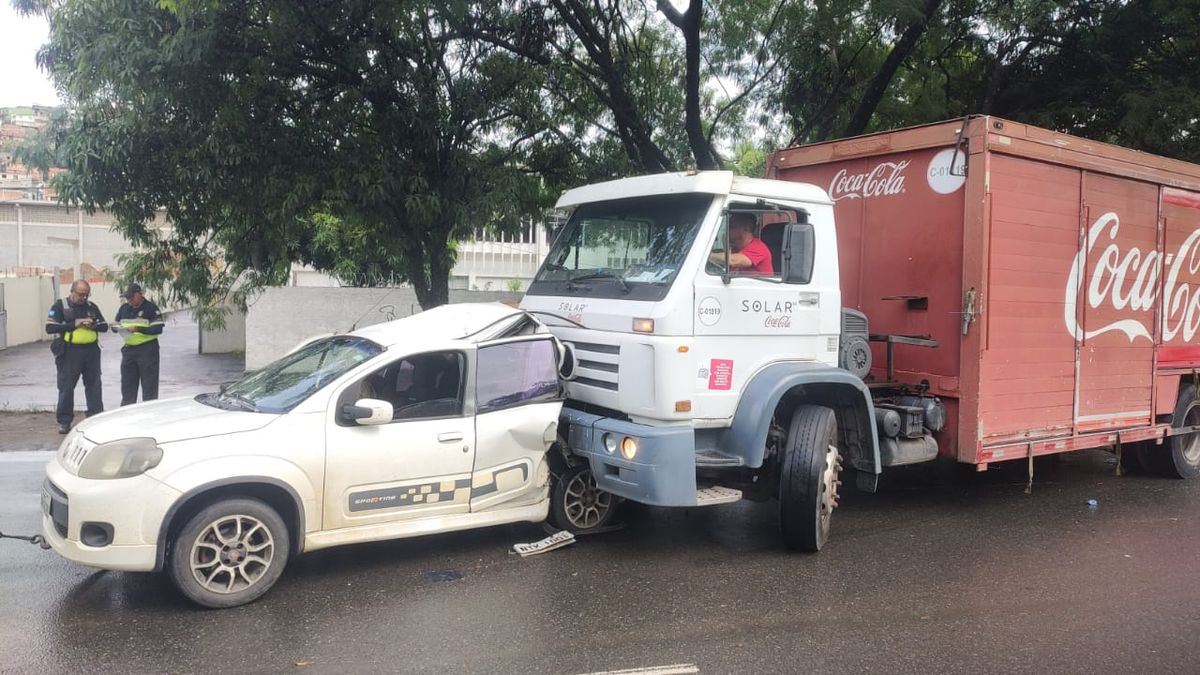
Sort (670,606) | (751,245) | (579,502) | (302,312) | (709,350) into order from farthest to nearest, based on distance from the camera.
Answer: (302,312) → (579,502) → (751,245) → (709,350) → (670,606)

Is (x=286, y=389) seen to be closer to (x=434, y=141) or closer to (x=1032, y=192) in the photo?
(x=434, y=141)

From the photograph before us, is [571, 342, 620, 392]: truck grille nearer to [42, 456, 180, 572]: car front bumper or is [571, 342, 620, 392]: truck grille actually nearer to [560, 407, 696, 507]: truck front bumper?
[560, 407, 696, 507]: truck front bumper

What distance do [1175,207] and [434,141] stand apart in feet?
24.3

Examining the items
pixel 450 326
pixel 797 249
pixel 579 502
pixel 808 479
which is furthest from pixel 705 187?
pixel 579 502

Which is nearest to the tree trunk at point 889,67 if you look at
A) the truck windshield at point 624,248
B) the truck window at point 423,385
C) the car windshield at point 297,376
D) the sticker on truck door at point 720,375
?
the truck windshield at point 624,248

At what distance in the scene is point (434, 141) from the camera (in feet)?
32.0

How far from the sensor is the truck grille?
5934 mm

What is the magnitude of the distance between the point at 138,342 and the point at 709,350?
727cm

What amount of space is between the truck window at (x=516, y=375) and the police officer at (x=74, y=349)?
6335 mm

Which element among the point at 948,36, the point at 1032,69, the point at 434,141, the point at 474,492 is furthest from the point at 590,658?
the point at 1032,69

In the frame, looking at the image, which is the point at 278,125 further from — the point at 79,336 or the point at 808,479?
the point at 808,479

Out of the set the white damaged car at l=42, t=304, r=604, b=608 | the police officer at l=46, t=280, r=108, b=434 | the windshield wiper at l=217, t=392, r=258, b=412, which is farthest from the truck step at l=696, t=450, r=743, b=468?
the police officer at l=46, t=280, r=108, b=434

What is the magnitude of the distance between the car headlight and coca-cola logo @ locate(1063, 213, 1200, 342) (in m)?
6.91

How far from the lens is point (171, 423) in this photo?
199 inches
